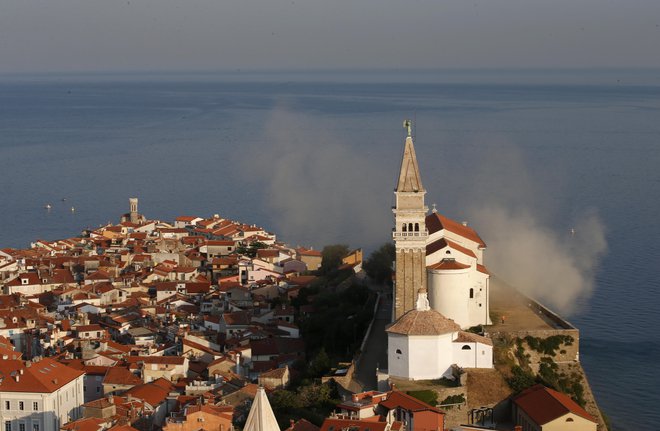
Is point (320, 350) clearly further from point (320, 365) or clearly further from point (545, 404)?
point (545, 404)

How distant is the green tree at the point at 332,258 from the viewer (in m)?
36.9

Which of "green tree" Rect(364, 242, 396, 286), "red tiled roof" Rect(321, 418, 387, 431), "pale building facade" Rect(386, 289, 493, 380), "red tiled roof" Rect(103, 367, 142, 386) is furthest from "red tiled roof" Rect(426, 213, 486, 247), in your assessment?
"red tiled roof" Rect(321, 418, 387, 431)

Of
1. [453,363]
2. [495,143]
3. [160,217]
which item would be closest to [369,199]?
[160,217]

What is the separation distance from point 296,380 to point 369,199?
37.9 m

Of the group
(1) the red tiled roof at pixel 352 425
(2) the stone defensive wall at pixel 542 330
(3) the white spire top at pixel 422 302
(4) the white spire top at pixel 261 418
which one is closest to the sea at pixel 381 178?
(2) the stone defensive wall at pixel 542 330

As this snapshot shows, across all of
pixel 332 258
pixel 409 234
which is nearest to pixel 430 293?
pixel 409 234

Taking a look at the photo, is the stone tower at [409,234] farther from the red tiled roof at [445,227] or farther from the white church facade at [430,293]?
the red tiled roof at [445,227]

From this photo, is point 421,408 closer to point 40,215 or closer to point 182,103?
point 40,215

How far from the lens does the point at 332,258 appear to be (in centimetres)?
3744

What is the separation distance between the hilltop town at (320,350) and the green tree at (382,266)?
69mm

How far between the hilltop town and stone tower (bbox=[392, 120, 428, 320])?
28mm

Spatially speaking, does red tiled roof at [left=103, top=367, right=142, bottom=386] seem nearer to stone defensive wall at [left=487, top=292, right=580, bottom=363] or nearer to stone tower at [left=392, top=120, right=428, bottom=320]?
stone tower at [left=392, top=120, right=428, bottom=320]

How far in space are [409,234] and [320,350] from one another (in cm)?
370

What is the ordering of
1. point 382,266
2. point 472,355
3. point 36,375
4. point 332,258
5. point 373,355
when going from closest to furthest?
A: point 472,355 < point 36,375 < point 373,355 < point 382,266 < point 332,258
